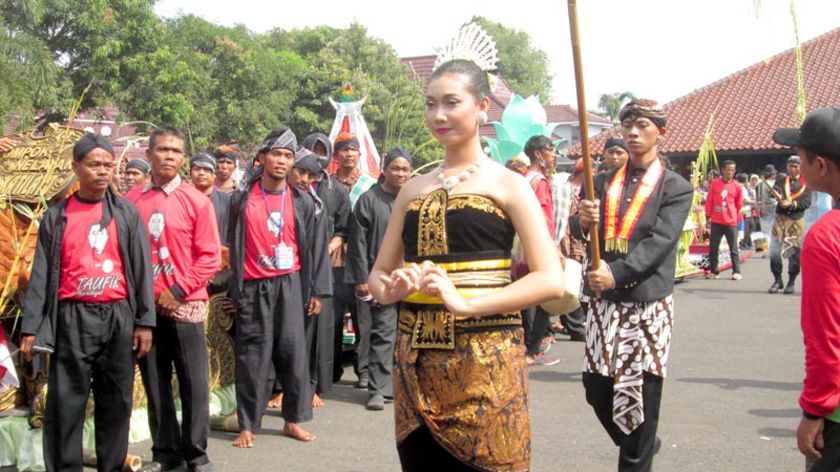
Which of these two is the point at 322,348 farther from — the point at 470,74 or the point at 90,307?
the point at 470,74

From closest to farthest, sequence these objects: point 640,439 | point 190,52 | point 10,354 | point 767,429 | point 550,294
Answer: point 550,294, point 640,439, point 10,354, point 767,429, point 190,52

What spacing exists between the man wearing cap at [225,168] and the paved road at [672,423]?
2.08 meters

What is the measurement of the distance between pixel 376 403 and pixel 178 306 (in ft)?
7.47

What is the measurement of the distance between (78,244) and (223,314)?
6.73 feet

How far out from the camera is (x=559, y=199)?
9.84m

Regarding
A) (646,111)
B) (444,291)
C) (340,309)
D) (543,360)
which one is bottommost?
(543,360)

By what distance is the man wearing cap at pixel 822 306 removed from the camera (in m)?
2.85

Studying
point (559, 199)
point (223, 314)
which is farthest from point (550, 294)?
point (559, 199)

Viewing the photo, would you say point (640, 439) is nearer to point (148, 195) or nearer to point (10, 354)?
point (148, 195)

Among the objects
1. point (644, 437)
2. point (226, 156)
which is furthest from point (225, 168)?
point (644, 437)

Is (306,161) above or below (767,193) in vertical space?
below

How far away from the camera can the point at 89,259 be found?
4.86 m

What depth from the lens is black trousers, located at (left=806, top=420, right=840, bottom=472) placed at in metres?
2.95

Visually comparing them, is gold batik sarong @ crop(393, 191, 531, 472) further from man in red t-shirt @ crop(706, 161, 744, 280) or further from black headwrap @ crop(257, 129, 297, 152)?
man in red t-shirt @ crop(706, 161, 744, 280)
